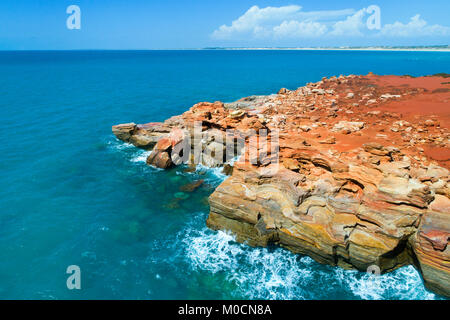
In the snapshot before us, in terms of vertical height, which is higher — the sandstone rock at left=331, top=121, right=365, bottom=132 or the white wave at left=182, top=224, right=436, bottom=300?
the sandstone rock at left=331, top=121, right=365, bottom=132

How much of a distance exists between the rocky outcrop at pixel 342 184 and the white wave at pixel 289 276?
691mm

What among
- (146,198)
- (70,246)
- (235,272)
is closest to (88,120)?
(146,198)

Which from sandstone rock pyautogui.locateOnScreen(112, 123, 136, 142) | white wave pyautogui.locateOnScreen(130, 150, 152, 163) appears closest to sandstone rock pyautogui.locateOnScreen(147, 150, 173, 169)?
white wave pyautogui.locateOnScreen(130, 150, 152, 163)

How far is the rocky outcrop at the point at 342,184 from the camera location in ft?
52.2

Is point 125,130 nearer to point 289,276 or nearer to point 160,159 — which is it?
point 160,159

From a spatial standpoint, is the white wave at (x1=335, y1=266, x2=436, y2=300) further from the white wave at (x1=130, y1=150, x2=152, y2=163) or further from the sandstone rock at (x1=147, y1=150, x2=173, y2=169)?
the white wave at (x1=130, y1=150, x2=152, y2=163)

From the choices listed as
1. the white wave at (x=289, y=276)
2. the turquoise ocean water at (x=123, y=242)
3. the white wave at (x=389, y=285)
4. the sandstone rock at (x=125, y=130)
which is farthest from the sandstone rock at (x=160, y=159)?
the white wave at (x=389, y=285)

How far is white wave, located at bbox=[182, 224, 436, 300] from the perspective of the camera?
16.0m

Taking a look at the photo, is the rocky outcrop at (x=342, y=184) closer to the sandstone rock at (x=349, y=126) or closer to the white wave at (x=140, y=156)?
the sandstone rock at (x=349, y=126)

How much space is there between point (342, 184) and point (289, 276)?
733cm

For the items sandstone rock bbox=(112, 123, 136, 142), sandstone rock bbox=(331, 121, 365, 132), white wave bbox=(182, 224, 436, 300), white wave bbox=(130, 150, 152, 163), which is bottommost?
white wave bbox=(182, 224, 436, 300)

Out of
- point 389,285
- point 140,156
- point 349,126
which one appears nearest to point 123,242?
point 140,156

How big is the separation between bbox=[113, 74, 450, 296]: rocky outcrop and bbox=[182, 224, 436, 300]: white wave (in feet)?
2.27
